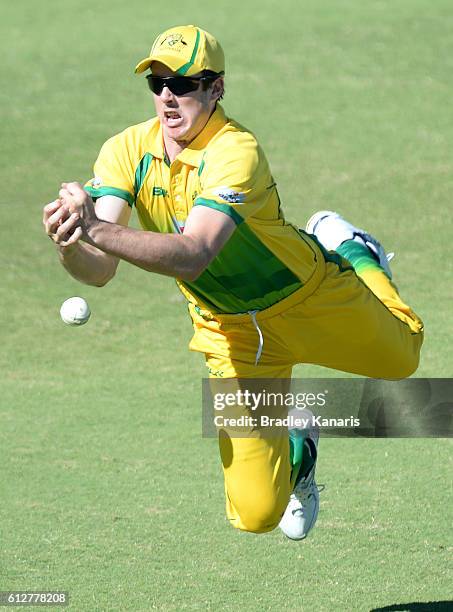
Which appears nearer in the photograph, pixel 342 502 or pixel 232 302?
pixel 232 302

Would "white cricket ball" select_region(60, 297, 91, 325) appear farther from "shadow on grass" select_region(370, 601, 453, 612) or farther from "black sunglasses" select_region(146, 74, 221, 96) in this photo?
"shadow on grass" select_region(370, 601, 453, 612)

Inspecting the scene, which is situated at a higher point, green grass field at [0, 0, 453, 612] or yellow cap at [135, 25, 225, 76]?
yellow cap at [135, 25, 225, 76]

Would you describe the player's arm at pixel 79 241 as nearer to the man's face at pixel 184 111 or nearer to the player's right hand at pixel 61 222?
the player's right hand at pixel 61 222

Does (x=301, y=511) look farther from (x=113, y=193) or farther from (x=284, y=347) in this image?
(x=113, y=193)

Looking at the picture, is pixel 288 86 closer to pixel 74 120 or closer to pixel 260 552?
pixel 74 120

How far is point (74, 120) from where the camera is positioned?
49.0ft

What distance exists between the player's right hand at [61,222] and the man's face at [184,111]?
1117mm

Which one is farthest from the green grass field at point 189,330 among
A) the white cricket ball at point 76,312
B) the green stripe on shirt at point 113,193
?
the green stripe on shirt at point 113,193

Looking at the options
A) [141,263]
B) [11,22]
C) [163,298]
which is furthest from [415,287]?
[11,22]

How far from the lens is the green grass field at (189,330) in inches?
279

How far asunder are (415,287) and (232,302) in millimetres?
5479

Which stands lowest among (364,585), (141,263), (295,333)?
(364,585)

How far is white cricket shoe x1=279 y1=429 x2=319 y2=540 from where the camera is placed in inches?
279

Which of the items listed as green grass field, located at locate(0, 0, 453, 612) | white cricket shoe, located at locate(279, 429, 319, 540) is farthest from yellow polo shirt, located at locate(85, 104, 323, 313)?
green grass field, located at locate(0, 0, 453, 612)
